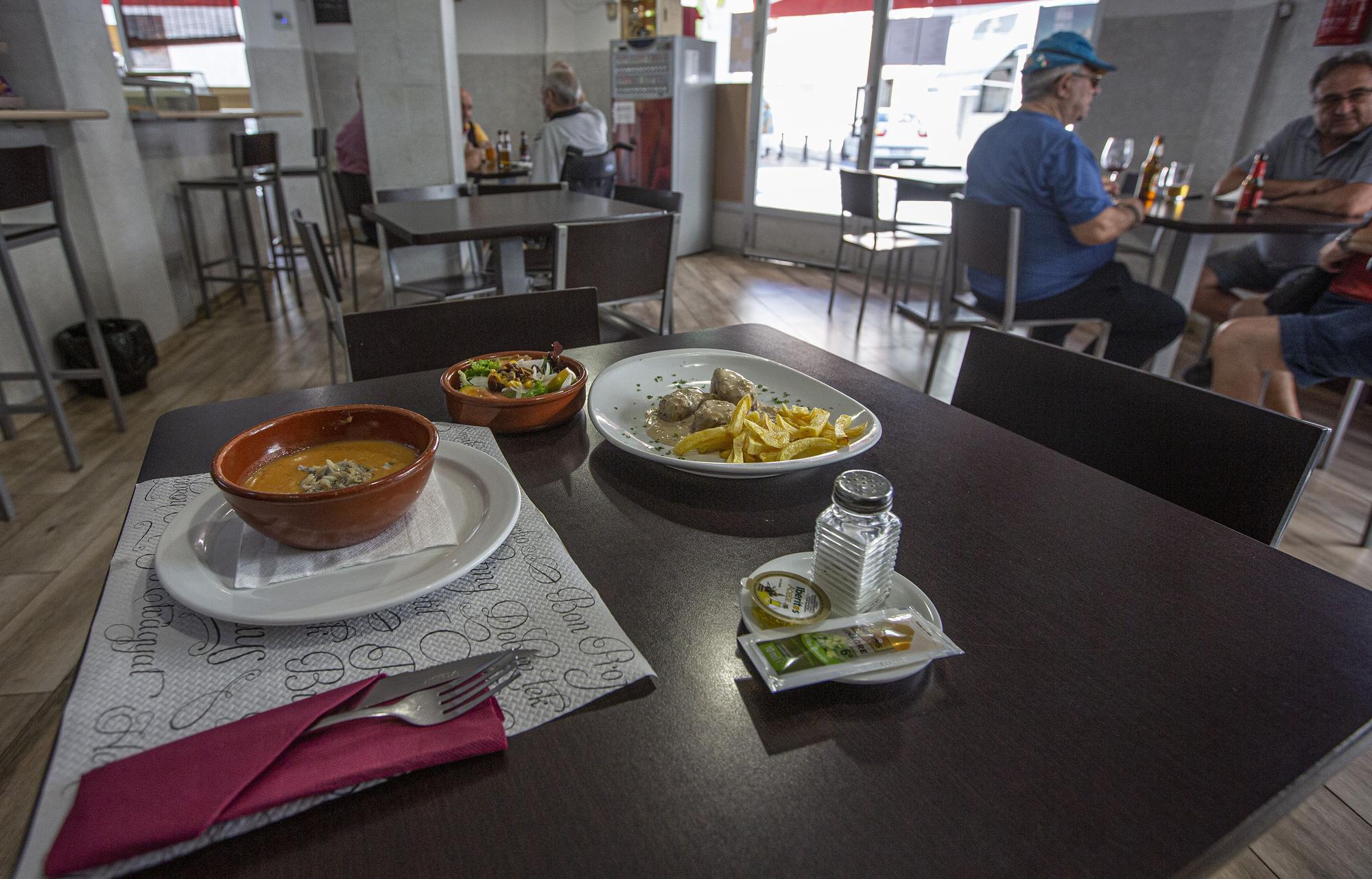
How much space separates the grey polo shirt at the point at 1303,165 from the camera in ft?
9.10

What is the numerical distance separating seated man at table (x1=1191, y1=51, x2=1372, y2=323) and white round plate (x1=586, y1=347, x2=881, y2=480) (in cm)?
277

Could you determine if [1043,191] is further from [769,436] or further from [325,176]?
[325,176]

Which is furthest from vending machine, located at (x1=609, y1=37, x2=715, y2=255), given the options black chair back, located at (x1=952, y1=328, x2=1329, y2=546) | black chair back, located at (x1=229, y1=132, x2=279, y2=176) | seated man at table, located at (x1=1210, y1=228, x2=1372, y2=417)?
black chair back, located at (x1=952, y1=328, x2=1329, y2=546)

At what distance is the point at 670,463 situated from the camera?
74 centimetres

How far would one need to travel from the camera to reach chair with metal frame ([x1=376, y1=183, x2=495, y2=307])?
2541mm

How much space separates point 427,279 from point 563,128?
189 cm

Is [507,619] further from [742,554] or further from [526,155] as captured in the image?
[526,155]

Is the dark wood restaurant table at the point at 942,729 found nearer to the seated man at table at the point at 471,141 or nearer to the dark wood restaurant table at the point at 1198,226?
the dark wood restaurant table at the point at 1198,226

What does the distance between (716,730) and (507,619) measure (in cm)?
18

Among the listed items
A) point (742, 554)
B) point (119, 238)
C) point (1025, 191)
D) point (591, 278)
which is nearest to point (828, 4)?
point (1025, 191)

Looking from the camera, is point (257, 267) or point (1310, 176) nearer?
point (1310, 176)

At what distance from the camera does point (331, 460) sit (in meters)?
0.65

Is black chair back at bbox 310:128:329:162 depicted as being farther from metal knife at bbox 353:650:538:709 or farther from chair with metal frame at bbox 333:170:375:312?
metal knife at bbox 353:650:538:709

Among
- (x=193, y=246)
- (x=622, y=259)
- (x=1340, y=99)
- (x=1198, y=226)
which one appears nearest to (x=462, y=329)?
(x=622, y=259)
